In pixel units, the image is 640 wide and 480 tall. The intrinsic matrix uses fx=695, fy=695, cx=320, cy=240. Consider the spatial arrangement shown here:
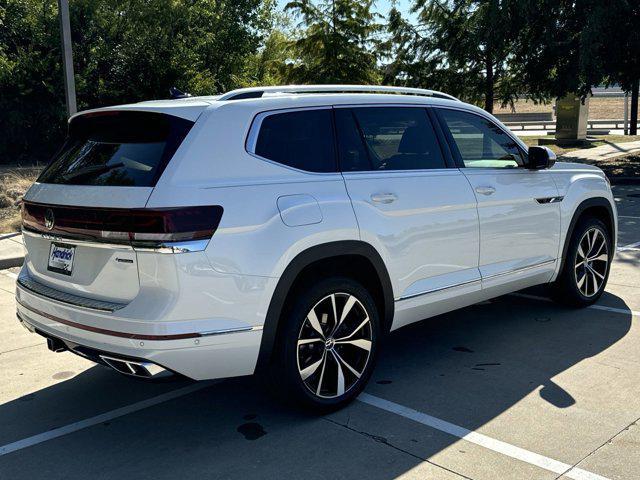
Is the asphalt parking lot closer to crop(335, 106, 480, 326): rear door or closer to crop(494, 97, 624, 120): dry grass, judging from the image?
crop(335, 106, 480, 326): rear door

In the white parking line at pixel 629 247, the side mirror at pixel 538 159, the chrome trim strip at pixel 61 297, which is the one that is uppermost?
the side mirror at pixel 538 159

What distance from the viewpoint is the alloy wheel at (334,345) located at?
3910 millimetres

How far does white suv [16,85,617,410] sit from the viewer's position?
134 inches

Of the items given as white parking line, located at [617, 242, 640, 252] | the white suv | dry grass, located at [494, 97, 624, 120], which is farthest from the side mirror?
dry grass, located at [494, 97, 624, 120]

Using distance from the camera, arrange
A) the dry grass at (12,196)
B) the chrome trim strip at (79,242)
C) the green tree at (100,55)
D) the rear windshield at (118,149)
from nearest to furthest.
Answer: the chrome trim strip at (79,242), the rear windshield at (118,149), the dry grass at (12,196), the green tree at (100,55)

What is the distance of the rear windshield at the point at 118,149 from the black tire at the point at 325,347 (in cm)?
105

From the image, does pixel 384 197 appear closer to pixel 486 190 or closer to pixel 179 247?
pixel 486 190

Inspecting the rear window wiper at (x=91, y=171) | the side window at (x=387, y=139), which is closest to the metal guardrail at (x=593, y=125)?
the side window at (x=387, y=139)

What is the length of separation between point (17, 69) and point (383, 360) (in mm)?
15844

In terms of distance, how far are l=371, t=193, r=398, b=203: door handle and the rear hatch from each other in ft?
3.94

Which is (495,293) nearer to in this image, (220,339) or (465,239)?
(465,239)

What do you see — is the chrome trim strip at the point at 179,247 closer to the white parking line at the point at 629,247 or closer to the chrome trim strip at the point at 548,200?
the chrome trim strip at the point at 548,200

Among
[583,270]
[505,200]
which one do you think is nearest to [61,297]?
[505,200]

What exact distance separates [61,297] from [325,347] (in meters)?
1.48
